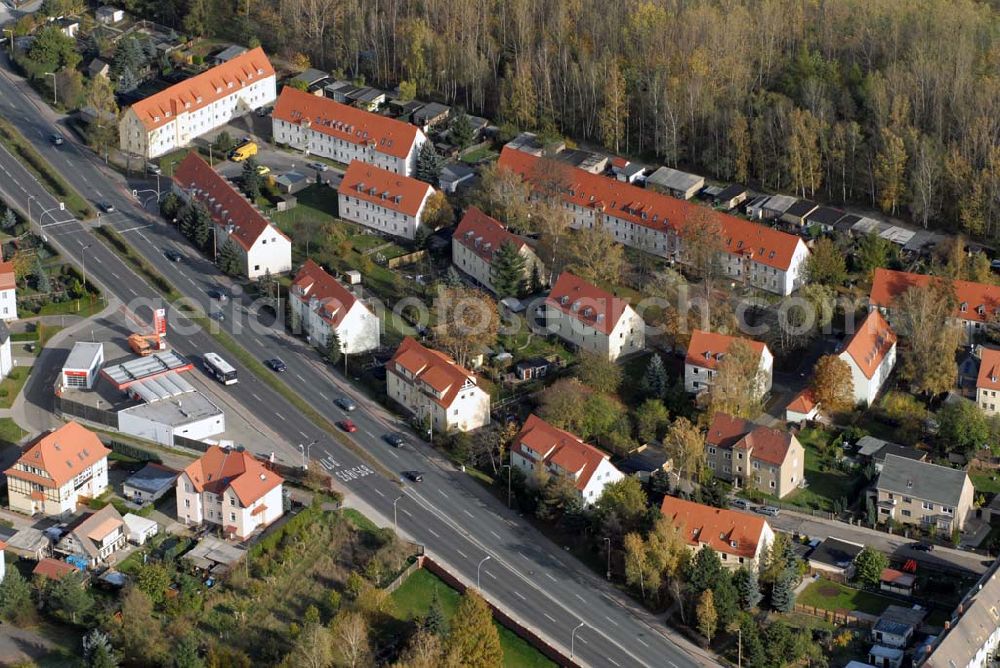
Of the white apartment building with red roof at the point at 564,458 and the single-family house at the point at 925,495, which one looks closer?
the single-family house at the point at 925,495

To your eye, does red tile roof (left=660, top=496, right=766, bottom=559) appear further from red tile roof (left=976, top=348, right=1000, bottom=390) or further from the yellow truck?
the yellow truck

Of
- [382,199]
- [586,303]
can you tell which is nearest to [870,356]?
[586,303]

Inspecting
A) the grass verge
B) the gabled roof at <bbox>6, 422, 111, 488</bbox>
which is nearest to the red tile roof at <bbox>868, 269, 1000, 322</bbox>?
the gabled roof at <bbox>6, 422, 111, 488</bbox>

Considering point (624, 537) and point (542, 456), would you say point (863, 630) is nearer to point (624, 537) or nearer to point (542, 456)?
point (624, 537)

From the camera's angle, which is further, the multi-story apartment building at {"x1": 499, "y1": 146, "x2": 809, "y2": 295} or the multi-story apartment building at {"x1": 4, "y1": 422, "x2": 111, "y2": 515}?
the multi-story apartment building at {"x1": 499, "y1": 146, "x2": 809, "y2": 295}

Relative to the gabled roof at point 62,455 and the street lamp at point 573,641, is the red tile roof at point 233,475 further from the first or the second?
the street lamp at point 573,641

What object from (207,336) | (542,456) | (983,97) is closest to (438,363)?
(542,456)

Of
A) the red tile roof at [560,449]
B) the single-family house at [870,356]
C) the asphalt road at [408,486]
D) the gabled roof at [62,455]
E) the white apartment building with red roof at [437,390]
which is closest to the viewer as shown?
the asphalt road at [408,486]

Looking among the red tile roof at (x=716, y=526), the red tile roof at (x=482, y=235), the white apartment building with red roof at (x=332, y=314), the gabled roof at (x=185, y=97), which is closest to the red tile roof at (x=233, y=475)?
the white apartment building with red roof at (x=332, y=314)
